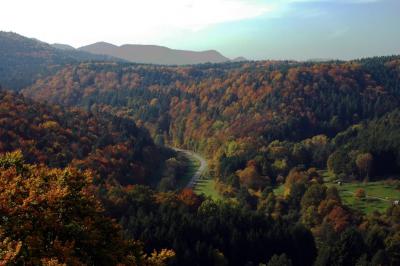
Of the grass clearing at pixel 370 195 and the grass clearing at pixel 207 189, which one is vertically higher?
the grass clearing at pixel 370 195

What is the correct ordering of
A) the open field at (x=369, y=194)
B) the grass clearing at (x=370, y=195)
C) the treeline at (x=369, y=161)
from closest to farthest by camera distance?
the grass clearing at (x=370, y=195), the open field at (x=369, y=194), the treeline at (x=369, y=161)

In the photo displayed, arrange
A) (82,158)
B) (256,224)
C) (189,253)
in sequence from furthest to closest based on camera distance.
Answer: (82,158), (256,224), (189,253)

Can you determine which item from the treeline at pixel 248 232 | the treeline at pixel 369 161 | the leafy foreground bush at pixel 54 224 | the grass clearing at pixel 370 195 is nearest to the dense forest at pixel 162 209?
the leafy foreground bush at pixel 54 224

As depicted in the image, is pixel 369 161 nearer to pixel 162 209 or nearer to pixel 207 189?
pixel 207 189

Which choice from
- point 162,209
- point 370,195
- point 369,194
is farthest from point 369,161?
point 162,209

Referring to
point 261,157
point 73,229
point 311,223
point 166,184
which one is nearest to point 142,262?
point 73,229

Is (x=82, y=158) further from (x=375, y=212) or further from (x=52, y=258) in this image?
(x=52, y=258)

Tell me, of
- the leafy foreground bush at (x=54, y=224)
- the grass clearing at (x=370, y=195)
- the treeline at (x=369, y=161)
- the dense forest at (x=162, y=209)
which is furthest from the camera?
the treeline at (x=369, y=161)

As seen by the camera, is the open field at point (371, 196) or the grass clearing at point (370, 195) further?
the grass clearing at point (370, 195)

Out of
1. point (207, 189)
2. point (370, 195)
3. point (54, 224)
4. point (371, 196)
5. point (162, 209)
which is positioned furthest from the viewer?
point (207, 189)

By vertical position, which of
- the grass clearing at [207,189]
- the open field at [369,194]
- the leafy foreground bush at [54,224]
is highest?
the leafy foreground bush at [54,224]

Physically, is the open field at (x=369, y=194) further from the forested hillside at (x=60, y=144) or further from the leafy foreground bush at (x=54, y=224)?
the leafy foreground bush at (x=54, y=224)
